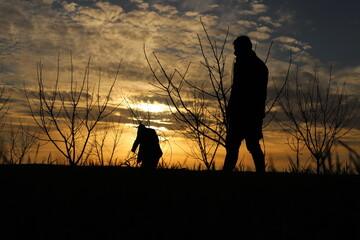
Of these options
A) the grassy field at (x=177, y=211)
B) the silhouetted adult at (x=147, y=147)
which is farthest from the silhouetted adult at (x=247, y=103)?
the silhouetted adult at (x=147, y=147)

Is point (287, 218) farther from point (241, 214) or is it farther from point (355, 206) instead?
point (355, 206)

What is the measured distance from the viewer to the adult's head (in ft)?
16.7

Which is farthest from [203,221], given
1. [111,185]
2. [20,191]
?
[20,191]

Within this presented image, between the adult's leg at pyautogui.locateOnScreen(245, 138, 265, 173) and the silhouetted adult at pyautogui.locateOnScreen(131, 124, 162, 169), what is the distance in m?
3.76

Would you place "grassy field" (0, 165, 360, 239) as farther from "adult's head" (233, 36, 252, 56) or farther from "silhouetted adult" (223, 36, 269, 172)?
"adult's head" (233, 36, 252, 56)

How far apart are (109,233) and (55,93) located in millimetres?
7617

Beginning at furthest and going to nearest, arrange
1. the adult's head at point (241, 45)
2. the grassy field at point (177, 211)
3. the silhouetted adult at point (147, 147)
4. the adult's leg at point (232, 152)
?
the silhouetted adult at point (147, 147)
the adult's leg at point (232, 152)
the adult's head at point (241, 45)
the grassy field at point (177, 211)

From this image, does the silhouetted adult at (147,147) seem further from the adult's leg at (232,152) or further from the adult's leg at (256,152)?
the adult's leg at (256,152)

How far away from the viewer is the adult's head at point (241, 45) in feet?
16.7

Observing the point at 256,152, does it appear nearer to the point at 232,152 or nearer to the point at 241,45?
the point at 232,152

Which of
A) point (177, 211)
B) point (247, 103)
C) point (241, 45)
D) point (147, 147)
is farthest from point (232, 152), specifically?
point (147, 147)

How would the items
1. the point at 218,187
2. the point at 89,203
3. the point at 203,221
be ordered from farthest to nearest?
the point at 218,187 → the point at 89,203 → the point at 203,221

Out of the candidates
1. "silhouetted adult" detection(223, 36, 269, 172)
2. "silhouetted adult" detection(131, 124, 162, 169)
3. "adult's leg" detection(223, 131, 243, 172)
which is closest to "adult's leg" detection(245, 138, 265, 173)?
"silhouetted adult" detection(223, 36, 269, 172)

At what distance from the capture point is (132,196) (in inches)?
102
